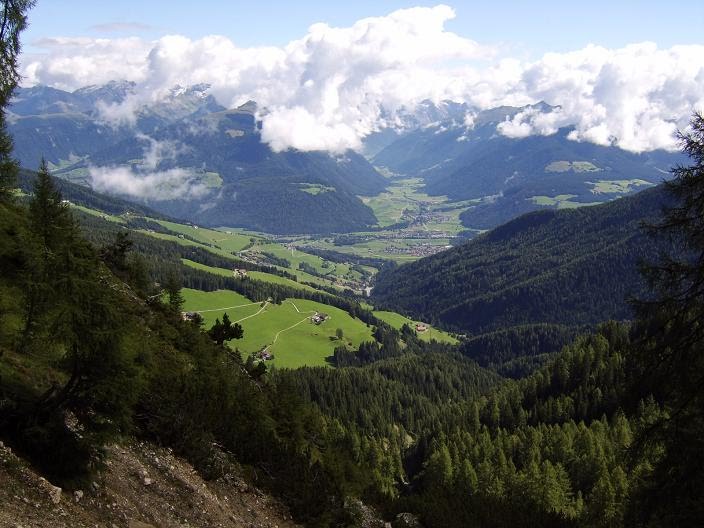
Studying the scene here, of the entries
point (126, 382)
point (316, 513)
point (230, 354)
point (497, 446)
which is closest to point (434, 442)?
point (497, 446)

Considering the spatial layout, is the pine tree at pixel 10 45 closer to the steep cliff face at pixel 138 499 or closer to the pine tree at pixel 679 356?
the steep cliff face at pixel 138 499

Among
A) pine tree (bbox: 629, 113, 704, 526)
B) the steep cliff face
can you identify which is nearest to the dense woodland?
pine tree (bbox: 629, 113, 704, 526)

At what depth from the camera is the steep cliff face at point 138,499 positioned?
62.5ft

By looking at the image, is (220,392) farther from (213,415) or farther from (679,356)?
(679,356)

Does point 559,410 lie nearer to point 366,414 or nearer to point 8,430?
point 366,414

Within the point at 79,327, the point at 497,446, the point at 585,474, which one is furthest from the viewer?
the point at 497,446

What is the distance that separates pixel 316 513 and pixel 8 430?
17989mm

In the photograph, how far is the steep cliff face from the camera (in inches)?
750

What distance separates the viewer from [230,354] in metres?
72.4

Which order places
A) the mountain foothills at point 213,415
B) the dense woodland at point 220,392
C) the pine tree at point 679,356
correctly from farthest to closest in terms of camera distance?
the mountain foothills at point 213,415, the dense woodland at point 220,392, the pine tree at point 679,356

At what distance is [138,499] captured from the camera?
24.5 metres

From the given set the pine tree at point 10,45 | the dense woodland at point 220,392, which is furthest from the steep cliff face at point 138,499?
the pine tree at point 10,45

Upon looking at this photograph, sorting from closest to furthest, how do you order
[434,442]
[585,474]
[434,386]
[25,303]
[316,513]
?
[25,303], [316,513], [585,474], [434,442], [434,386]

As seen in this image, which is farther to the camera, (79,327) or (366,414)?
(366,414)
